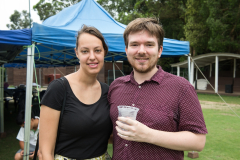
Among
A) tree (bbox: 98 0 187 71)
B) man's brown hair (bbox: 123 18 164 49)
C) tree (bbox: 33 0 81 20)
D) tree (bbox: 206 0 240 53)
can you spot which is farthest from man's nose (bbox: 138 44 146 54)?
tree (bbox: 33 0 81 20)

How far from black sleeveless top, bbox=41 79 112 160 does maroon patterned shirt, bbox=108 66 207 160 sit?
24 cm

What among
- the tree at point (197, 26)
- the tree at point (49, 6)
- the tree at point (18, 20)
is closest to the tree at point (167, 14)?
the tree at point (197, 26)

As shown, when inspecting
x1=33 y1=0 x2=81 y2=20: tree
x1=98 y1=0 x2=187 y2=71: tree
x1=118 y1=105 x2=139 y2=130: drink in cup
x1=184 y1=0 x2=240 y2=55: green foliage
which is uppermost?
x1=33 y1=0 x2=81 y2=20: tree

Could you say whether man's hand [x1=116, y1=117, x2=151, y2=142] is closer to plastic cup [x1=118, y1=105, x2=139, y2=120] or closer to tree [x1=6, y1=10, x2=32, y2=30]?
plastic cup [x1=118, y1=105, x2=139, y2=120]

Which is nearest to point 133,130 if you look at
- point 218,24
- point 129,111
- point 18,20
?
point 129,111

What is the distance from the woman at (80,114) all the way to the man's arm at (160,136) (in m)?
0.49

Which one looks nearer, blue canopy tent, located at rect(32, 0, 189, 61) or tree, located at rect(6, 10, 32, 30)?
blue canopy tent, located at rect(32, 0, 189, 61)

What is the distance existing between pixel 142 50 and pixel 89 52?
1.68 ft

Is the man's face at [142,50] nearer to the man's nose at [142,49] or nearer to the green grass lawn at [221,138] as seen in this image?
the man's nose at [142,49]

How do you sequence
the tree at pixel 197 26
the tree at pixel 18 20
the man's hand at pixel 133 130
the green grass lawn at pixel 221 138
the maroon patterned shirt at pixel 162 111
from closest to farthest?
the man's hand at pixel 133 130, the maroon patterned shirt at pixel 162 111, the green grass lawn at pixel 221 138, the tree at pixel 197 26, the tree at pixel 18 20

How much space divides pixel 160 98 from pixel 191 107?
221mm

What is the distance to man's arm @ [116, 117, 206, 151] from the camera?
3.81 feet

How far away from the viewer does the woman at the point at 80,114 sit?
1557mm

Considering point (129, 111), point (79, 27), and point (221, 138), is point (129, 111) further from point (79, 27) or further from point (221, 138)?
point (221, 138)
